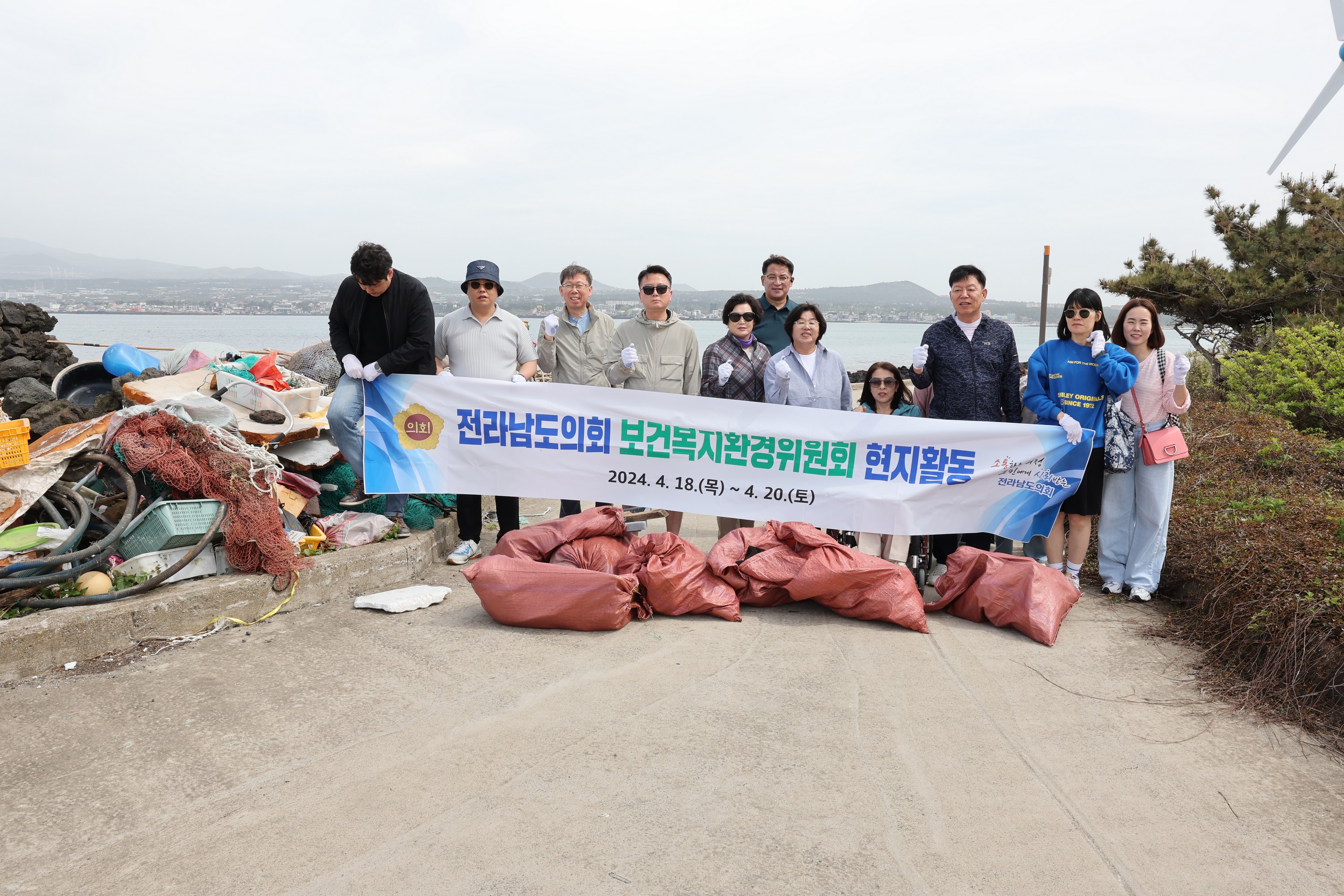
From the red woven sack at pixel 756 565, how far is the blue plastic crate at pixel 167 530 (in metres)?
2.66

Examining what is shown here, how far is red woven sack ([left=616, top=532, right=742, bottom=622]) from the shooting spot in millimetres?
4230

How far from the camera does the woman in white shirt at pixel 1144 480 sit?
470 centimetres

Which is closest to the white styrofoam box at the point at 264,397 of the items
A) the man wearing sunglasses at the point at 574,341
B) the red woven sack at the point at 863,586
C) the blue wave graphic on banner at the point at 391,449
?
the blue wave graphic on banner at the point at 391,449

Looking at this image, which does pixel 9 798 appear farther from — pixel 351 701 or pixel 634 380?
pixel 634 380

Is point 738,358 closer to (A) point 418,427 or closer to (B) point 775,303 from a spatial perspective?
(B) point 775,303

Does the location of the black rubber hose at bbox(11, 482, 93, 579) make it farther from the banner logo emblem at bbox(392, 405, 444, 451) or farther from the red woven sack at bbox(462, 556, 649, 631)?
the red woven sack at bbox(462, 556, 649, 631)

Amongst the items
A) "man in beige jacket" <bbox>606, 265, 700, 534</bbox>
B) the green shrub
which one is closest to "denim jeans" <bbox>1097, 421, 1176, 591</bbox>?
"man in beige jacket" <bbox>606, 265, 700, 534</bbox>

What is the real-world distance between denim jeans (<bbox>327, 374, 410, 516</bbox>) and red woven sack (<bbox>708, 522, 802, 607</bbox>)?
2332 millimetres

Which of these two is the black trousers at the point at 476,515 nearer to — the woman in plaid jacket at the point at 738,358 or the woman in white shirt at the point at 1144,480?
the woman in plaid jacket at the point at 738,358

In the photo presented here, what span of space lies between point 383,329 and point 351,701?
2.47 metres

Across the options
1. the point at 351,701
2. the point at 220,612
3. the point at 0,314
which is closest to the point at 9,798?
the point at 351,701

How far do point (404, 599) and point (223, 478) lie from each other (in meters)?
1.16

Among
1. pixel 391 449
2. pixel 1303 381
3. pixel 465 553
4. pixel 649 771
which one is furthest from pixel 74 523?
pixel 1303 381

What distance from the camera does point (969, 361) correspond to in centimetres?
494
